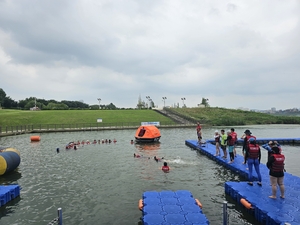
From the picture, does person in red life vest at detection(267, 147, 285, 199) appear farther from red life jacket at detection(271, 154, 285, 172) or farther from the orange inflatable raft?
the orange inflatable raft

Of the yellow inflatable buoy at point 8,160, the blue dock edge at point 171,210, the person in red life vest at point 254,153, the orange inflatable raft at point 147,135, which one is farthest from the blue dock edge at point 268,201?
the orange inflatable raft at point 147,135

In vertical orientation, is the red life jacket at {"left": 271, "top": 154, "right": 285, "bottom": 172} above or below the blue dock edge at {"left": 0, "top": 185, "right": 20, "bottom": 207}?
above

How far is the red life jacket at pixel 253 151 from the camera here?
A: 485 inches

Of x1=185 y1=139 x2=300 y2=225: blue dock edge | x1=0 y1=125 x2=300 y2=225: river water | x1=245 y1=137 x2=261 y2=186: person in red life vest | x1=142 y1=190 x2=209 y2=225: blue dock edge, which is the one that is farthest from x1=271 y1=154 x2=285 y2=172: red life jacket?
x1=142 y1=190 x2=209 y2=225: blue dock edge

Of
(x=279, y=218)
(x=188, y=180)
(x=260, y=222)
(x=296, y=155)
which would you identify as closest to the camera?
(x=279, y=218)

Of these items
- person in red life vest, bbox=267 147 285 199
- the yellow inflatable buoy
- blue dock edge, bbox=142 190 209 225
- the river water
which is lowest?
the river water

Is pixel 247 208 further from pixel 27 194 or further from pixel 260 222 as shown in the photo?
pixel 27 194

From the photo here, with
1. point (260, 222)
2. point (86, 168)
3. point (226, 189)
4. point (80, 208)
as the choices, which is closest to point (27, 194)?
point (80, 208)

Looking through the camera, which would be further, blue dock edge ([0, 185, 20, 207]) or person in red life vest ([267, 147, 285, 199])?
blue dock edge ([0, 185, 20, 207])

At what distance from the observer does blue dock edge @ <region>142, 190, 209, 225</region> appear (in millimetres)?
8414

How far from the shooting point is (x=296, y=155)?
23.6 meters

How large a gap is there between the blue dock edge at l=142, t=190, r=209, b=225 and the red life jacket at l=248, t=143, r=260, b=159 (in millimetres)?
Answer: 4224

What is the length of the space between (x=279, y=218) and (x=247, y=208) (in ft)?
5.19

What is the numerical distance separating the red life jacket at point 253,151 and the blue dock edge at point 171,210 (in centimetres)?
422
